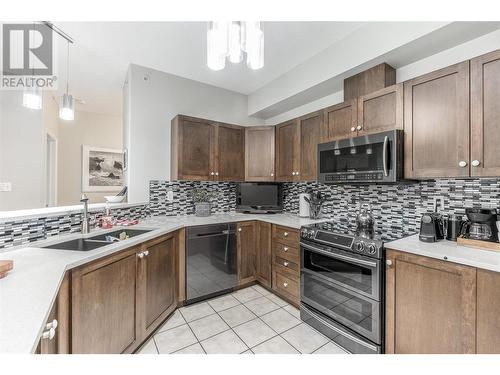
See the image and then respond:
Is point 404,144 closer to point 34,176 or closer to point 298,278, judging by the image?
point 298,278

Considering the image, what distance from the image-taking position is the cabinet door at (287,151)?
2779 mm

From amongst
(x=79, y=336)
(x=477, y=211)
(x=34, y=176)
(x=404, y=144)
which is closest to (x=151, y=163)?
(x=34, y=176)

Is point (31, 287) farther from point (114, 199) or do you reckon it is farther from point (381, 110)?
point (381, 110)

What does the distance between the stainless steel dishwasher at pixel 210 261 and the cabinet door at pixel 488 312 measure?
2.00 m

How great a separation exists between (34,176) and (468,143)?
454cm

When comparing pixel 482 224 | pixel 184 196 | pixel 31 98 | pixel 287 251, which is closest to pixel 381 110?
pixel 482 224

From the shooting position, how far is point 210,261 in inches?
97.3

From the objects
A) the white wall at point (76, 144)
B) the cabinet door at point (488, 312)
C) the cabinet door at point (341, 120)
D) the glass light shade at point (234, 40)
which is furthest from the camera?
the white wall at point (76, 144)

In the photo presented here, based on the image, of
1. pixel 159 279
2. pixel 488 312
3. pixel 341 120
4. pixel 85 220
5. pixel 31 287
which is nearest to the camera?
pixel 31 287

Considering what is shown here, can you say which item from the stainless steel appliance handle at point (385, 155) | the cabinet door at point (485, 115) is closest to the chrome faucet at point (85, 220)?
the stainless steel appliance handle at point (385, 155)

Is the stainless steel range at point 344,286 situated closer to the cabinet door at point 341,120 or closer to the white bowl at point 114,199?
the cabinet door at point 341,120

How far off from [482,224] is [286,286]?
168 centimetres

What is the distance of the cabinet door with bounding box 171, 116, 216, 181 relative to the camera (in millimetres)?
2664
